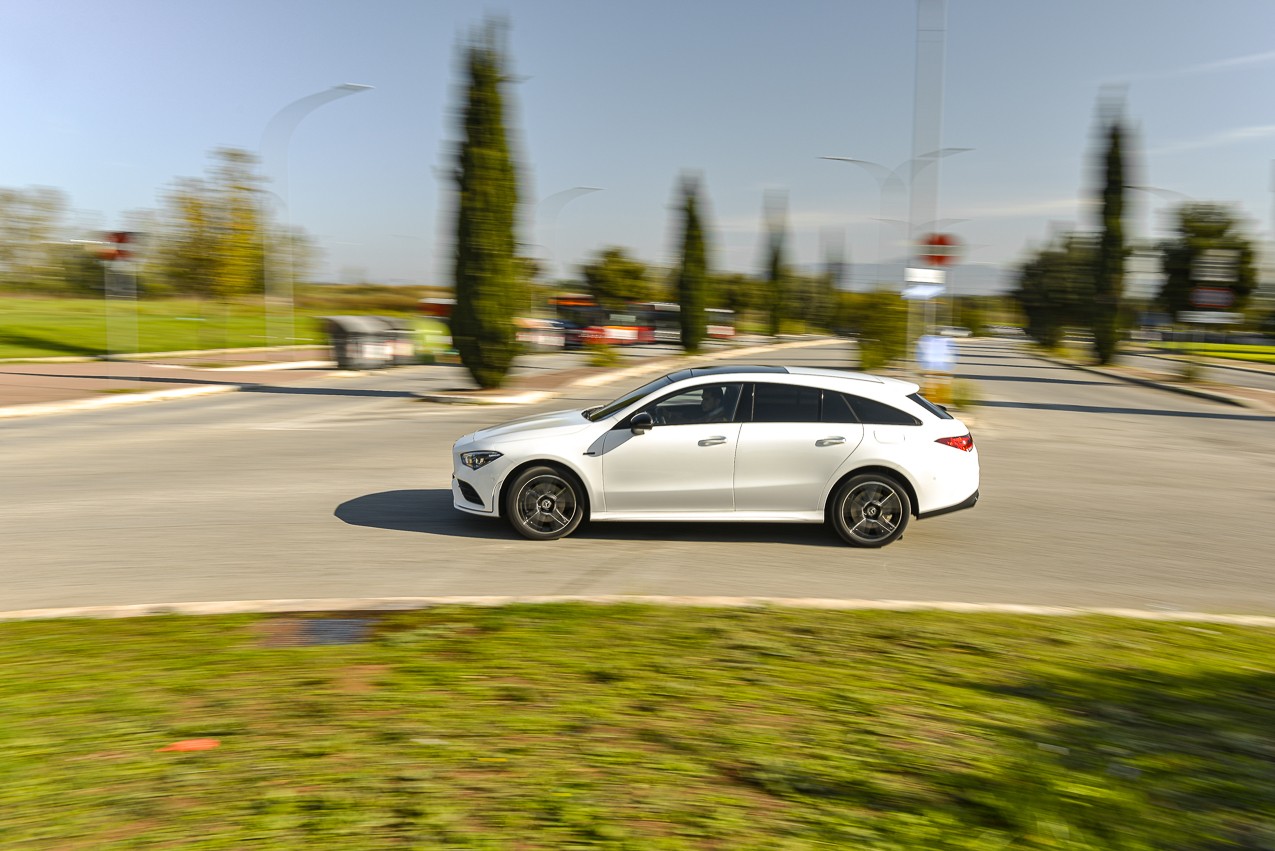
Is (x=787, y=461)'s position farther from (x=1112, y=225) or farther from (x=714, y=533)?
(x=1112, y=225)

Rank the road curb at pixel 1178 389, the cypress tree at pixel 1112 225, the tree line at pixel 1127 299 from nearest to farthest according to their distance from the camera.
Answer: the road curb at pixel 1178 389, the cypress tree at pixel 1112 225, the tree line at pixel 1127 299

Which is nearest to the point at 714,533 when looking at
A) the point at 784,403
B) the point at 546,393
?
the point at 784,403

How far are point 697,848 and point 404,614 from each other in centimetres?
317

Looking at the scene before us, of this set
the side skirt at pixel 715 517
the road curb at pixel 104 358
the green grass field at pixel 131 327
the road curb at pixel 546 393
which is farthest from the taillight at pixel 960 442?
the green grass field at pixel 131 327

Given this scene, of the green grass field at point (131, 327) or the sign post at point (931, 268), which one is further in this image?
the green grass field at point (131, 327)

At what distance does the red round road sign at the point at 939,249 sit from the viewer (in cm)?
2009

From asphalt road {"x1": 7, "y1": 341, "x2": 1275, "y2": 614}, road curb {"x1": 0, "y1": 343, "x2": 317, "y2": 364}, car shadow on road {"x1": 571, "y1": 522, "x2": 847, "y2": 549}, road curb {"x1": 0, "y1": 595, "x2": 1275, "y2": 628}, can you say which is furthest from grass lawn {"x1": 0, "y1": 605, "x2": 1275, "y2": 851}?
road curb {"x1": 0, "y1": 343, "x2": 317, "y2": 364}

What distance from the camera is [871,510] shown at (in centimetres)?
853

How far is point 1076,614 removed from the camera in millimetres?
6527

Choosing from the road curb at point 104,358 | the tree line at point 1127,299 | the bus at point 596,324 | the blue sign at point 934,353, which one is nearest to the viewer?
the blue sign at point 934,353

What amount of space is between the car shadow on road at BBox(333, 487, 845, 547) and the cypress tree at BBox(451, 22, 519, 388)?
14855 mm

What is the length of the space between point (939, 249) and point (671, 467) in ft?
44.6

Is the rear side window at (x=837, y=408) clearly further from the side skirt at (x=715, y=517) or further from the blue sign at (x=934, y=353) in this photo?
the blue sign at (x=934, y=353)

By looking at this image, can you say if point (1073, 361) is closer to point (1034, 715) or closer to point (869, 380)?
point (869, 380)
